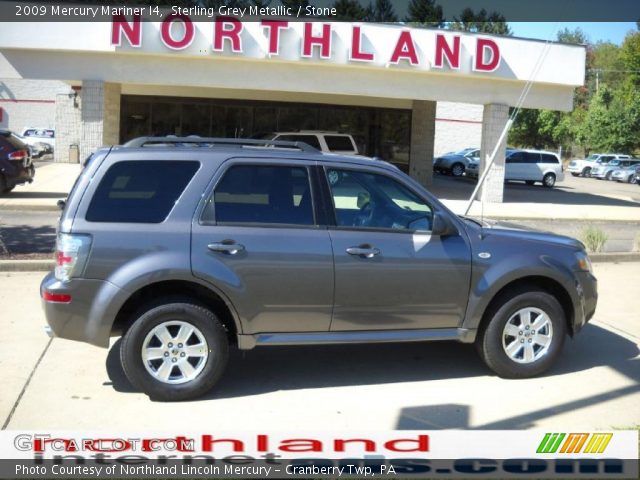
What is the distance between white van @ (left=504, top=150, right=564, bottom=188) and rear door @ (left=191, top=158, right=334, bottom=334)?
98.1 ft

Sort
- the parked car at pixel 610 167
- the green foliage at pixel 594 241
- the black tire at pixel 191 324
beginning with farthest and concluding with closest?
the parked car at pixel 610 167, the green foliage at pixel 594 241, the black tire at pixel 191 324

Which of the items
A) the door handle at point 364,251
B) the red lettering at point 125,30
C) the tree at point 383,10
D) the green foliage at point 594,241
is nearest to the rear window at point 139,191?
the door handle at point 364,251

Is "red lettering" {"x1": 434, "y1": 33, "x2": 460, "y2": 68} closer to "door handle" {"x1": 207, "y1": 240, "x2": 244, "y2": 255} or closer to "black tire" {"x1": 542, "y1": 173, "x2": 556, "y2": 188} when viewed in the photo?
"black tire" {"x1": 542, "y1": 173, "x2": 556, "y2": 188}

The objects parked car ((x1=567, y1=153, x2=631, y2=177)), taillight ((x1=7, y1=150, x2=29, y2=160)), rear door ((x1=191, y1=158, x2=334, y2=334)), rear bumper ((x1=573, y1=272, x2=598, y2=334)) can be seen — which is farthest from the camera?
parked car ((x1=567, y1=153, x2=631, y2=177))

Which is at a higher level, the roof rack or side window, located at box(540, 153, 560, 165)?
side window, located at box(540, 153, 560, 165)

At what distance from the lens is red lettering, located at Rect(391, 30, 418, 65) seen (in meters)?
20.9

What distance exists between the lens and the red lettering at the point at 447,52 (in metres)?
21.1

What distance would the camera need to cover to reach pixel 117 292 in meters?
5.36

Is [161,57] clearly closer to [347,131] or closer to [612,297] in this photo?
[347,131]

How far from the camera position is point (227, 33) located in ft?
66.1

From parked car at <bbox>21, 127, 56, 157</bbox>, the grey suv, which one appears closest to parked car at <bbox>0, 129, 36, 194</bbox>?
the grey suv

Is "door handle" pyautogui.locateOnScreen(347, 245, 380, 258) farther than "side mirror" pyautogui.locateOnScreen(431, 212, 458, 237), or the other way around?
"side mirror" pyautogui.locateOnScreen(431, 212, 458, 237)

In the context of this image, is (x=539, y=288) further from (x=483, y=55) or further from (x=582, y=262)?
(x=483, y=55)

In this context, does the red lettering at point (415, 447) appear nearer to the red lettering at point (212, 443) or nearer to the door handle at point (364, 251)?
the red lettering at point (212, 443)
